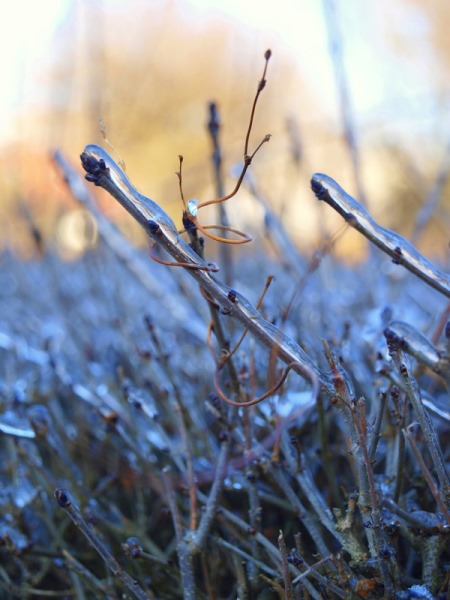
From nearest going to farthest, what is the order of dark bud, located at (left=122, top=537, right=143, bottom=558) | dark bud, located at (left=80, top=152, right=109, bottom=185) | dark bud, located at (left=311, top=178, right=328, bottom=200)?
1. dark bud, located at (left=80, top=152, right=109, bottom=185)
2. dark bud, located at (left=311, top=178, right=328, bottom=200)
3. dark bud, located at (left=122, top=537, right=143, bottom=558)

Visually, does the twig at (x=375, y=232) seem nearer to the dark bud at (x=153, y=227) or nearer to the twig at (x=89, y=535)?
the dark bud at (x=153, y=227)

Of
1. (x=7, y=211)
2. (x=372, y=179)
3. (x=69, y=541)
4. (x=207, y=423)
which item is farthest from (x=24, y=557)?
(x=372, y=179)

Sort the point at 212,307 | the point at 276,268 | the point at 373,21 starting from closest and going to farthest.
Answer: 1. the point at 212,307
2. the point at 276,268
3. the point at 373,21

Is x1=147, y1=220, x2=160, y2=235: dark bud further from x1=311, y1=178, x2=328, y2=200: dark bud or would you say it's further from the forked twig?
x1=311, y1=178, x2=328, y2=200: dark bud

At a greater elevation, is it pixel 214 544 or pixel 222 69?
pixel 222 69

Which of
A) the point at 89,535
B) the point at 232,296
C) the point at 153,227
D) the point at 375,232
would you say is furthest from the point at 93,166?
the point at 89,535

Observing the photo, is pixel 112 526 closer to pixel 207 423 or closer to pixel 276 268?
pixel 207 423

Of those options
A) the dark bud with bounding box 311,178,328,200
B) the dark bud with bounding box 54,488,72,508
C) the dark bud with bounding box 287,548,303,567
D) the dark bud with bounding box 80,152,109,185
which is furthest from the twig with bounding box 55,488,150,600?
the dark bud with bounding box 311,178,328,200

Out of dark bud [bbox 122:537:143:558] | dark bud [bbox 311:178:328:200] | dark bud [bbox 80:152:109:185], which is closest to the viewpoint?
dark bud [bbox 80:152:109:185]

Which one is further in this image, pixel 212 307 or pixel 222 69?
pixel 222 69

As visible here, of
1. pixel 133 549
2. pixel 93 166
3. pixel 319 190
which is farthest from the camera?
pixel 133 549

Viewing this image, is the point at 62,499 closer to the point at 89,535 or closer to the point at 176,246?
the point at 89,535
